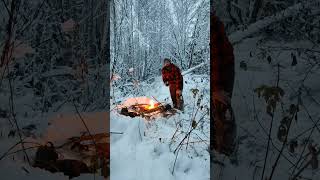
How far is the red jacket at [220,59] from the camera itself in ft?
5.96

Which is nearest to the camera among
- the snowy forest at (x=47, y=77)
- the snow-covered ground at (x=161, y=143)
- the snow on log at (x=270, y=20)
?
the snow on log at (x=270, y=20)

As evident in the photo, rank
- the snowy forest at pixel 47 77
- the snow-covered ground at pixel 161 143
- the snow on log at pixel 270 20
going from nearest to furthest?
the snow on log at pixel 270 20 → the snowy forest at pixel 47 77 → the snow-covered ground at pixel 161 143

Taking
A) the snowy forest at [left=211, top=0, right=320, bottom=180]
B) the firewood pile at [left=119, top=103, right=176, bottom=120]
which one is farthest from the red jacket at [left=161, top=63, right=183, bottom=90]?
the snowy forest at [left=211, top=0, right=320, bottom=180]

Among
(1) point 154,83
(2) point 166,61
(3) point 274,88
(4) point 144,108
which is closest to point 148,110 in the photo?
(4) point 144,108

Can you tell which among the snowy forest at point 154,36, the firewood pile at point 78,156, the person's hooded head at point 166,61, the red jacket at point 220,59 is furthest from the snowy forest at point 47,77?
the red jacket at point 220,59

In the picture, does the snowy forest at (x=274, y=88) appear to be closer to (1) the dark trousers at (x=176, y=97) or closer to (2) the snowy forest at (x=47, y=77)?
(1) the dark trousers at (x=176, y=97)

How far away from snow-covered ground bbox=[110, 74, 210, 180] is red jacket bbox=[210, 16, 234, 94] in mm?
221

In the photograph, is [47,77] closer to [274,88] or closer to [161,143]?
[161,143]

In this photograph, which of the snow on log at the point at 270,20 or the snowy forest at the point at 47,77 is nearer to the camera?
the snow on log at the point at 270,20

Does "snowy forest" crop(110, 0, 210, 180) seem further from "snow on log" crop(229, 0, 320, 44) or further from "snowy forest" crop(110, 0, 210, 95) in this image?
"snow on log" crop(229, 0, 320, 44)

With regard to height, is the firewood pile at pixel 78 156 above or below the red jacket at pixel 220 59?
below

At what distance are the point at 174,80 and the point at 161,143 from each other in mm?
387

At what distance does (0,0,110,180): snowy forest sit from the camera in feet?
5.84

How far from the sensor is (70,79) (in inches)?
74.0
